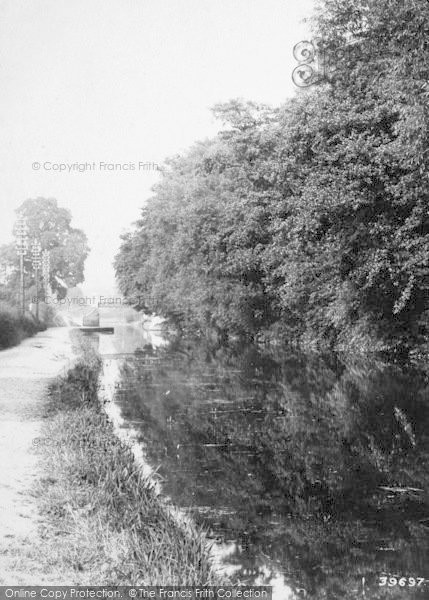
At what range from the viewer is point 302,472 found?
441 inches

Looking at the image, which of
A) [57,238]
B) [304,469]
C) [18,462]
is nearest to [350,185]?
[304,469]

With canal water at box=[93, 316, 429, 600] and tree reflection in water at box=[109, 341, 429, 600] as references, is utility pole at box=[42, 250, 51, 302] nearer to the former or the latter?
canal water at box=[93, 316, 429, 600]

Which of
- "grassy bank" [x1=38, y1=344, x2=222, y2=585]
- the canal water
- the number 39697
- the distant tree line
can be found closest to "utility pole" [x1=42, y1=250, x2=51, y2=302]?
the distant tree line

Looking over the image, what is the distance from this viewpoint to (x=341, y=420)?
52.1 ft

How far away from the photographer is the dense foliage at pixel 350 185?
23.5m

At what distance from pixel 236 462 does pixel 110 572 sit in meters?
6.12

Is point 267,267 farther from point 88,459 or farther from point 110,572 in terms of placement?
point 110,572

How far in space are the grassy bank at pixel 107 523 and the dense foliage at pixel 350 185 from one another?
1385 centimetres

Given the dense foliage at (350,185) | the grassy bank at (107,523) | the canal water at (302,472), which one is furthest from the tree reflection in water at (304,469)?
the dense foliage at (350,185)

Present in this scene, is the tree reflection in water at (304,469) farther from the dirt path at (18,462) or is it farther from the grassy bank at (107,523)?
the dirt path at (18,462)

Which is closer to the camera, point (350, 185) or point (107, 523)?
point (107, 523)

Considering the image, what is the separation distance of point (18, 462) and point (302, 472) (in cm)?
381

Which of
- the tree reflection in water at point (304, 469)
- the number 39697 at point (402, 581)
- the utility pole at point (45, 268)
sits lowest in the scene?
the tree reflection in water at point (304, 469)

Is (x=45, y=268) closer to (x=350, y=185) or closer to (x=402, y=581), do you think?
(x=350, y=185)
